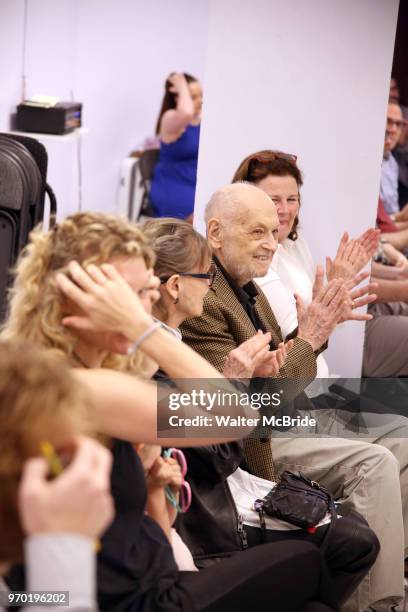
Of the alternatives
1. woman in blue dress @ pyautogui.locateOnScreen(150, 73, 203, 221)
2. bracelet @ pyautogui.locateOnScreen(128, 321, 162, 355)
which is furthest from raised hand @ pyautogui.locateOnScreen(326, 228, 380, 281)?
woman in blue dress @ pyautogui.locateOnScreen(150, 73, 203, 221)

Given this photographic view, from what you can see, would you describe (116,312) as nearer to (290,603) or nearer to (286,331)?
(290,603)

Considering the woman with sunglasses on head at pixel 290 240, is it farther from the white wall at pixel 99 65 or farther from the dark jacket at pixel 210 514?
the white wall at pixel 99 65

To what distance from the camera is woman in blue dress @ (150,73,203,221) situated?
271 inches

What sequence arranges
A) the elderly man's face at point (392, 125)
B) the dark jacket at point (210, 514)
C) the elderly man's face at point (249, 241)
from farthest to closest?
1. the elderly man's face at point (392, 125)
2. the elderly man's face at point (249, 241)
3. the dark jacket at point (210, 514)

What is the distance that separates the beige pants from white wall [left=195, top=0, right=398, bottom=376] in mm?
1004

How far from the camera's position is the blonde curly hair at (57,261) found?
187 cm

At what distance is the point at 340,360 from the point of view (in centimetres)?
391

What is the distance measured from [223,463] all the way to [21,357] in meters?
1.25

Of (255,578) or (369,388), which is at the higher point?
(255,578)

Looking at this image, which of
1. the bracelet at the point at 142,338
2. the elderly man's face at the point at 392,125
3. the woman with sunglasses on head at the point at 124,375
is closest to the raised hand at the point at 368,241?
the woman with sunglasses on head at the point at 124,375

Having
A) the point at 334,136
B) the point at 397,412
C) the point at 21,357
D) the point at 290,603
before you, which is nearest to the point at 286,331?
the point at 397,412

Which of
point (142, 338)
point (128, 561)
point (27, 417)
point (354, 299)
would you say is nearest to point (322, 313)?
point (354, 299)

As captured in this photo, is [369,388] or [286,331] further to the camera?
[369,388]

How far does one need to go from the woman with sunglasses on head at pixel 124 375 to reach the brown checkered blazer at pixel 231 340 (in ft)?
2.45
